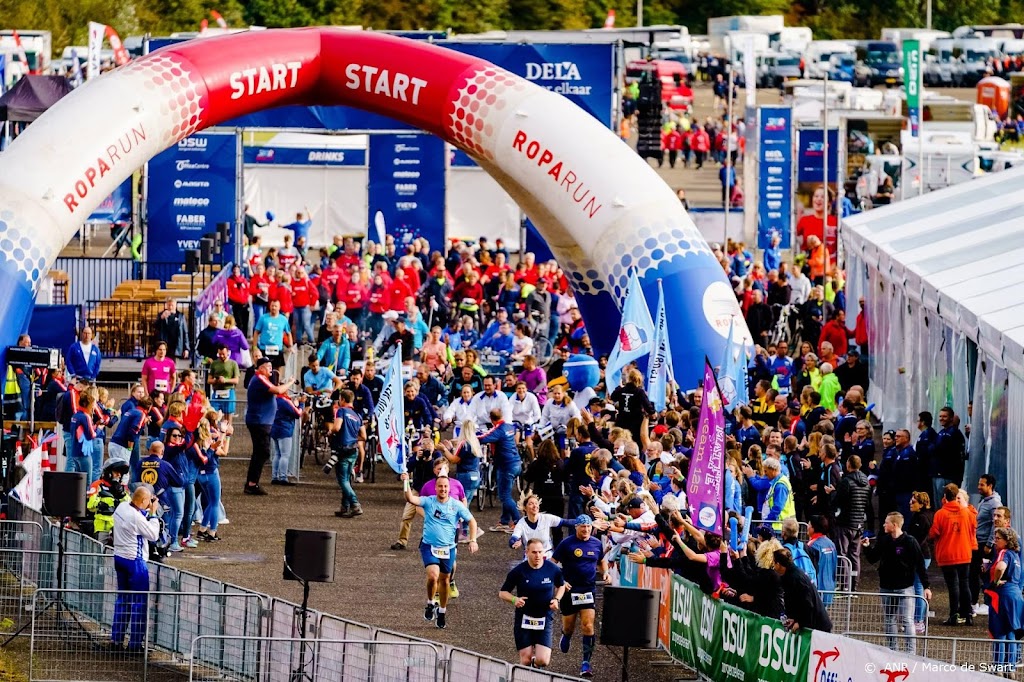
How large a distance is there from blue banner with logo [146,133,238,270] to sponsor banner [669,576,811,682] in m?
19.7

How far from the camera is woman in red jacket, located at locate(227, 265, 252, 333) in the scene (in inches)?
1184

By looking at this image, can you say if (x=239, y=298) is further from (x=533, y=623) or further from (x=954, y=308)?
(x=533, y=623)

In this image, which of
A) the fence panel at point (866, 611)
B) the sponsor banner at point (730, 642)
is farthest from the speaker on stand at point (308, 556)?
the fence panel at point (866, 611)

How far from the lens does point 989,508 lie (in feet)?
58.3

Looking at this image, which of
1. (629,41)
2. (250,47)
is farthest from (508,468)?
(629,41)

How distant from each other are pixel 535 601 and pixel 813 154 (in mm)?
26600

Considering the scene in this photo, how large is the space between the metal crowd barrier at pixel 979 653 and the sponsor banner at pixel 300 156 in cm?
3134

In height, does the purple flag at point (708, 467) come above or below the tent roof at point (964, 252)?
below

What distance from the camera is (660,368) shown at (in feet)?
70.4

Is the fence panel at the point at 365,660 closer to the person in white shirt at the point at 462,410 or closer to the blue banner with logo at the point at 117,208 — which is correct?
the person in white shirt at the point at 462,410

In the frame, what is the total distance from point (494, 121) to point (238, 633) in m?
11.0

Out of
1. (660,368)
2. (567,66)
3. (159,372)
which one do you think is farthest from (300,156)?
(660,368)

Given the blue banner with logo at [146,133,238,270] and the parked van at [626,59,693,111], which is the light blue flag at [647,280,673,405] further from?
the parked van at [626,59,693,111]

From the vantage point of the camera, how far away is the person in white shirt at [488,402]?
2138 cm
